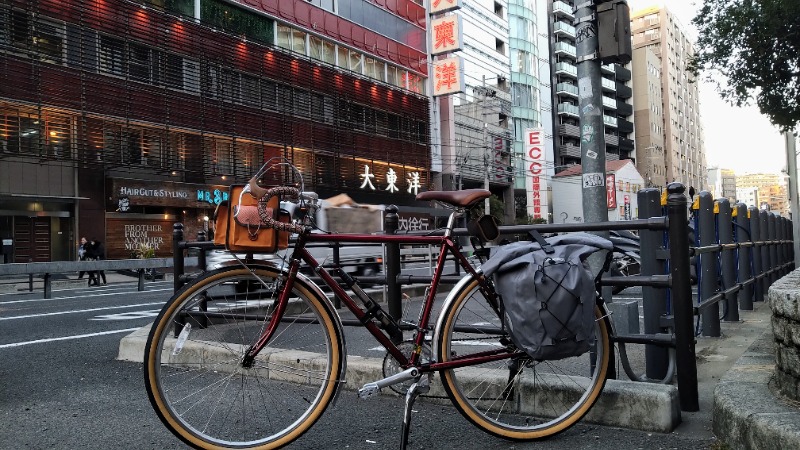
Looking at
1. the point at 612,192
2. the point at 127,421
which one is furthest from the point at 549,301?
the point at 612,192

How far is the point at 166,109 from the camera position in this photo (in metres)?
26.2

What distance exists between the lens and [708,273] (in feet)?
19.0

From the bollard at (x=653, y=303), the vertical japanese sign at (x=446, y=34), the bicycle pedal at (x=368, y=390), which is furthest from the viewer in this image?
the vertical japanese sign at (x=446, y=34)

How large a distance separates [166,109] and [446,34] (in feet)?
62.2

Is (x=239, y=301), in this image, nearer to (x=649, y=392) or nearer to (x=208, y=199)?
(x=649, y=392)

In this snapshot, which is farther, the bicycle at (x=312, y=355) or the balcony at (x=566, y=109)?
the balcony at (x=566, y=109)

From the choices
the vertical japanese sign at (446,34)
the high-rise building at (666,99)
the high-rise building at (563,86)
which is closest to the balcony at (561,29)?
the high-rise building at (563,86)

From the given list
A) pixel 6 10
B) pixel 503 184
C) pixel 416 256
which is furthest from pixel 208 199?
pixel 503 184

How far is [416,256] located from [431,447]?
457 cm

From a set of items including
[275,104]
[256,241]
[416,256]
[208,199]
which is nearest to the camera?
[256,241]

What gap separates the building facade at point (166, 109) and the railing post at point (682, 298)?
1564 centimetres

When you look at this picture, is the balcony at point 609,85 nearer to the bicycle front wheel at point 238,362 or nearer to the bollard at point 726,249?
the bollard at point 726,249

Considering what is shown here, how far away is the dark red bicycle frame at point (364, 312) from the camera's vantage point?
3053mm

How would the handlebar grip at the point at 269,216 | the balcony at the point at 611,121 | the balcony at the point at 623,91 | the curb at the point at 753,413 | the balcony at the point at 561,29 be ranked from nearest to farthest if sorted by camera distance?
1. the curb at the point at 753,413
2. the handlebar grip at the point at 269,216
3. the balcony at the point at 561,29
4. the balcony at the point at 611,121
5. the balcony at the point at 623,91
